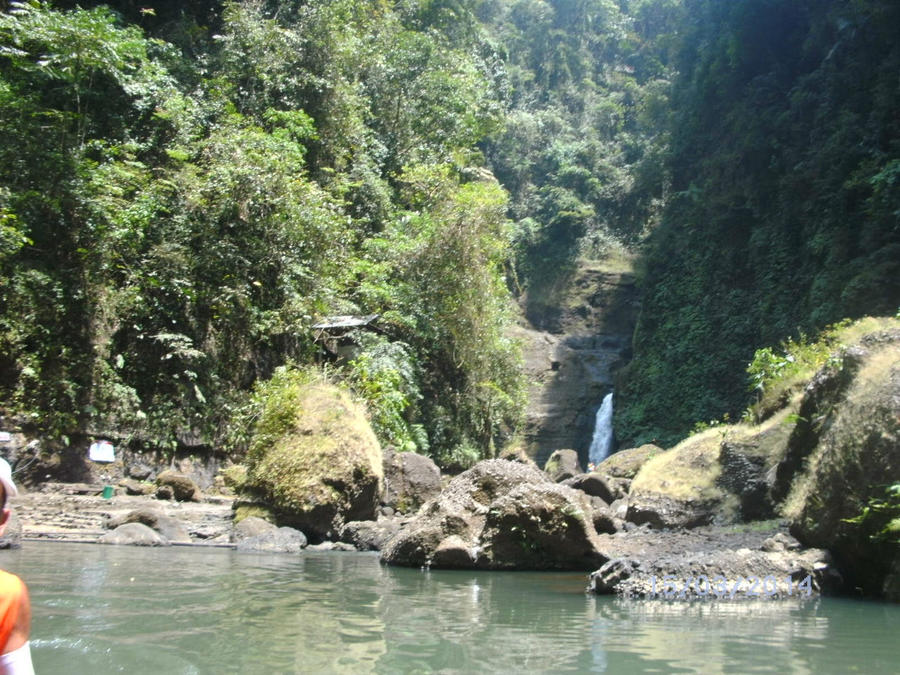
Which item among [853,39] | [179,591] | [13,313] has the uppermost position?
[853,39]

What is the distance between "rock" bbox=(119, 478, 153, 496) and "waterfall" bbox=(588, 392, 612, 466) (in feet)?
62.4

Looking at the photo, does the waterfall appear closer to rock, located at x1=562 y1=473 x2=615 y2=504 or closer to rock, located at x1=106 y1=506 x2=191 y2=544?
rock, located at x1=562 y1=473 x2=615 y2=504

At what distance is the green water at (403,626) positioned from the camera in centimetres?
422

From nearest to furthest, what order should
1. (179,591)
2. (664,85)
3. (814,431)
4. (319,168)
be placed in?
(179,591)
(814,431)
(319,168)
(664,85)

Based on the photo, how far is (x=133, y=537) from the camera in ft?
34.2

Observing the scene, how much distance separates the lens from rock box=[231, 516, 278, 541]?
35.9ft

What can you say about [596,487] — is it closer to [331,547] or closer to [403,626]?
[331,547]

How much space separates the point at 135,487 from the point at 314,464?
16.0ft

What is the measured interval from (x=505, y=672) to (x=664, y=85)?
40.5 metres

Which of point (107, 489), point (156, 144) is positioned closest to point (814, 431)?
point (107, 489)

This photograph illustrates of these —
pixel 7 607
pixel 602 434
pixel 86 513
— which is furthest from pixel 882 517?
pixel 602 434

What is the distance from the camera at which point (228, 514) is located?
13.1m

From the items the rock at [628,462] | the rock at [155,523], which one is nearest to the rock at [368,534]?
the rock at [155,523]

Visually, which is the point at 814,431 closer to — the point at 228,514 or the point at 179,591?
the point at 179,591
